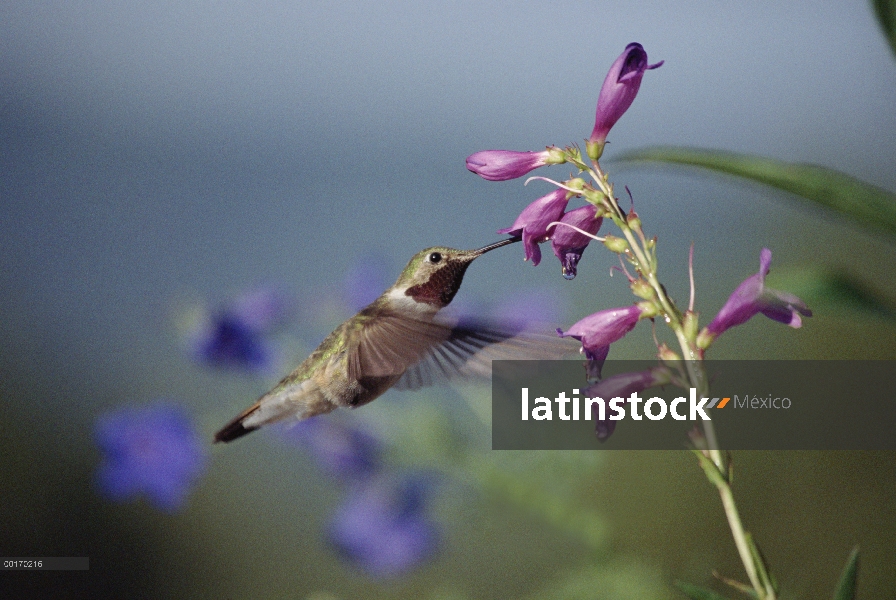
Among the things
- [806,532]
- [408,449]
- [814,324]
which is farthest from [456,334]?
[814,324]

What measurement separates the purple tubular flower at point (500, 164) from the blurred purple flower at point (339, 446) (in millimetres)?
867

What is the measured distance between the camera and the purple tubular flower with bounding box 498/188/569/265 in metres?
1.21

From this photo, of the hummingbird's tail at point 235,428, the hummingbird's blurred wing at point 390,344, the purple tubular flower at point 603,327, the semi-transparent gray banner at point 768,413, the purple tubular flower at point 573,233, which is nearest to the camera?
the purple tubular flower at point 603,327

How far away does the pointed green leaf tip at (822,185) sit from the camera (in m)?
0.88

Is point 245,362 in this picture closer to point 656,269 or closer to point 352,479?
point 352,479

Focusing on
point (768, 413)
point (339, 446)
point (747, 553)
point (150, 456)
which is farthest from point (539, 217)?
point (768, 413)

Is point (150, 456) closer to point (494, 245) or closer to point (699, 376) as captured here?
point (494, 245)

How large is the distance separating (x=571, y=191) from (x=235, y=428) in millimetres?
892

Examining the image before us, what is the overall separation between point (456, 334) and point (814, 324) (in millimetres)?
3217

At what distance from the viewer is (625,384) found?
3.34ft

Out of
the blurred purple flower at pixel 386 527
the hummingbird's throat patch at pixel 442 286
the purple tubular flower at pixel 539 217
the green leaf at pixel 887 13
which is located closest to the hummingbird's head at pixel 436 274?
the hummingbird's throat patch at pixel 442 286

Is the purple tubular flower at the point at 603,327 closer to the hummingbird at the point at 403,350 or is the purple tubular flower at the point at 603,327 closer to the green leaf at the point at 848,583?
the hummingbird at the point at 403,350

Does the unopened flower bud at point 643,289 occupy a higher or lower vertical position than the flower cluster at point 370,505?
higher

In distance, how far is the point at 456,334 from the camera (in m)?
1.42
